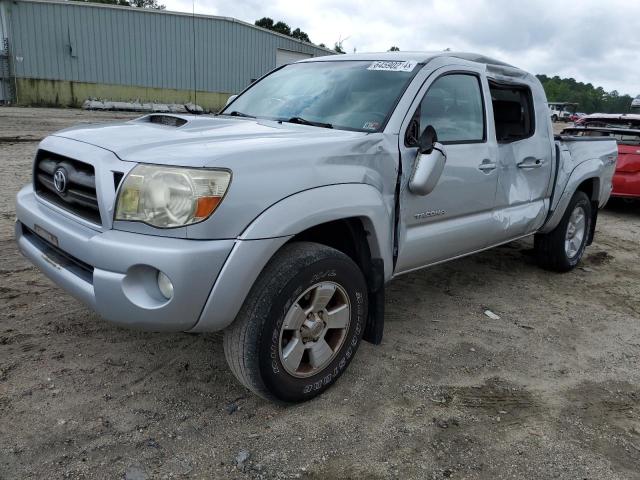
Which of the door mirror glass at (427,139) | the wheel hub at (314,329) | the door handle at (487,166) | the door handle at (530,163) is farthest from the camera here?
the door handle at (530,163)

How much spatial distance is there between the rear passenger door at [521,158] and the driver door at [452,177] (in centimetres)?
15

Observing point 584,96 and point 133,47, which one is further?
point 584,96

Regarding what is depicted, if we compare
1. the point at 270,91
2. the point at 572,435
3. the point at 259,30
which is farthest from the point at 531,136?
the point at 259,30

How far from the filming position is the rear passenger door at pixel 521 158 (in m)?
3.86

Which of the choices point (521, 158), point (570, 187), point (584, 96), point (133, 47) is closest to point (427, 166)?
point (521, 158)

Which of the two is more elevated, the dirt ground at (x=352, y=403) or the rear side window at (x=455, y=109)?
the rear side window at (x=455, y=109)

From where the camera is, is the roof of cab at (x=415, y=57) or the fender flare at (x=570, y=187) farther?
the fender flare at (x=570, y=187)

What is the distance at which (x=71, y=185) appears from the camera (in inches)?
101

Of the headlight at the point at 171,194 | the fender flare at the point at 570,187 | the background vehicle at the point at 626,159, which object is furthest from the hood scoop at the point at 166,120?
the background vehicle at the point at 626,159

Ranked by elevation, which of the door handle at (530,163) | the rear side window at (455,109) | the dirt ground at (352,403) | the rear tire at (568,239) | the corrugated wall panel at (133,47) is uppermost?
the corrugated wall panel at (133,47)

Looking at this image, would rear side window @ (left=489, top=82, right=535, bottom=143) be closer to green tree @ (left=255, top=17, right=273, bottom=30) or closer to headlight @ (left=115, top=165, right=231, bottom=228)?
headlight @ (left=115, top=165, right=231, bottom=228)

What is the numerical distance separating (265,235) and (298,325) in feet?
1.73

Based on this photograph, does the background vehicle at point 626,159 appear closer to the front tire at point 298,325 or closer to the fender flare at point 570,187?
the fender flare at point 570,187

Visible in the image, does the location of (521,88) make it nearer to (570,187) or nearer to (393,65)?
(570,187)
